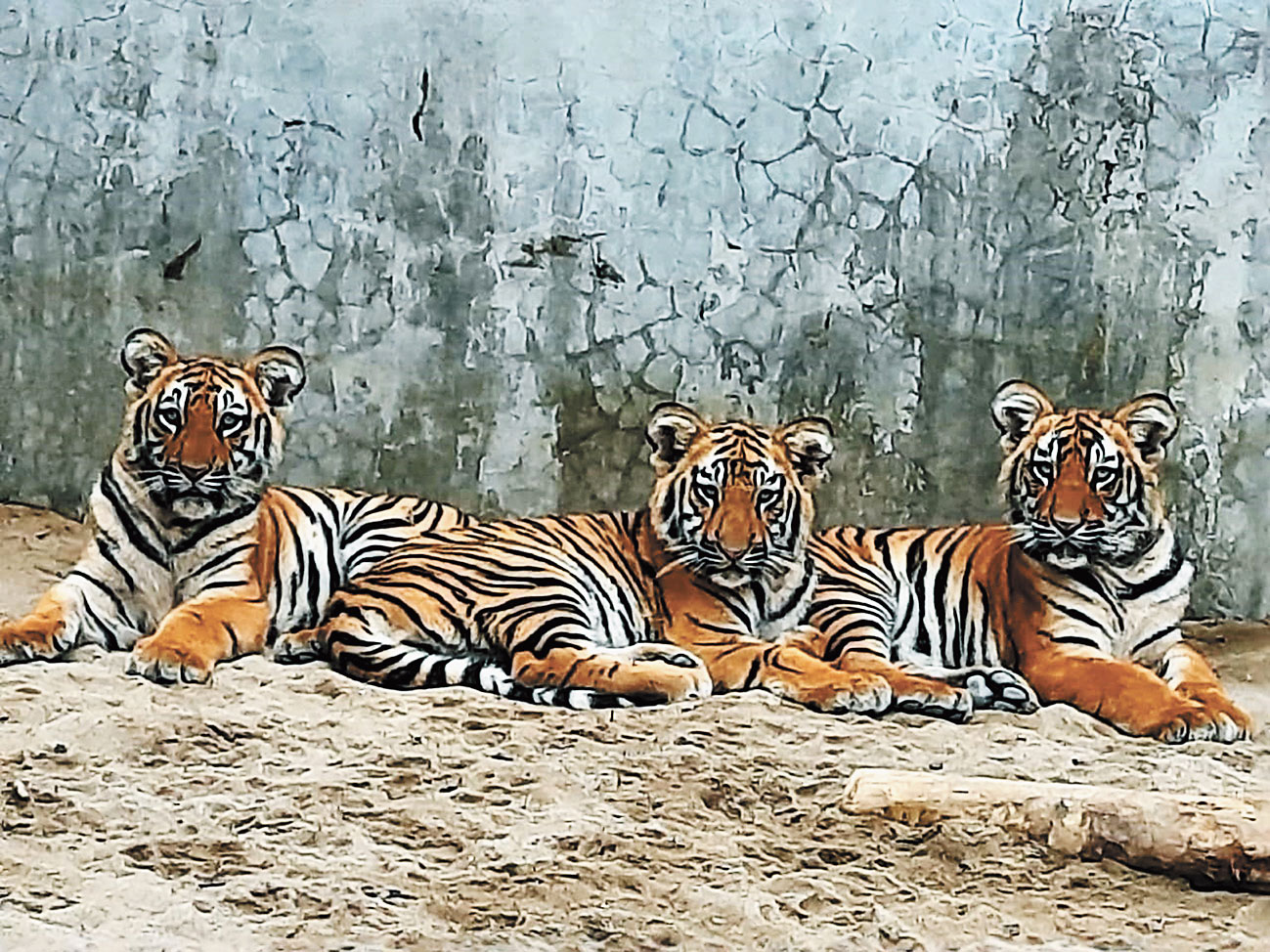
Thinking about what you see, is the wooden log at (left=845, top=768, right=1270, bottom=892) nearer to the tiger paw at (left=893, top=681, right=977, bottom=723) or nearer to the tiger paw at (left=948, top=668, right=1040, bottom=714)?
the tiger paw at (left=893, top=681, right=977, bottom=723)

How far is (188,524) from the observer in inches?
154

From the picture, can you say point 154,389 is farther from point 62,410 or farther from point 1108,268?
point 1108,268

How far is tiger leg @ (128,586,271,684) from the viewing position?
341 cm

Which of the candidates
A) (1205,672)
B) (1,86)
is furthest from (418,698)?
(1,86)

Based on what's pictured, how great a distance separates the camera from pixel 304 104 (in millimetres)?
4680

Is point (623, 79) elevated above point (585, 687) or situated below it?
above

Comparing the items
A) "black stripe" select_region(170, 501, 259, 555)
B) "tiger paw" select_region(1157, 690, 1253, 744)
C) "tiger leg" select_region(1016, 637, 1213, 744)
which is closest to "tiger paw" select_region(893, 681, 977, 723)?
"tiger leg" select_region(1016, 637, 1213, 744)

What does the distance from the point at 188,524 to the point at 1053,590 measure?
7.06 ft

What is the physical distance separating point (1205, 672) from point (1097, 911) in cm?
170

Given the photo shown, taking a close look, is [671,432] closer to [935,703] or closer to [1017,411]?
[1017,411]

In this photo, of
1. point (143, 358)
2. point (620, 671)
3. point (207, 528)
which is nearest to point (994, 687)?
point (620, 671)

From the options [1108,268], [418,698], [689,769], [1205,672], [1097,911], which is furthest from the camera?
[1108,268]

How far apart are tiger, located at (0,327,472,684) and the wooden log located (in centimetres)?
179

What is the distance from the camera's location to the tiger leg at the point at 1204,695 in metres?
3.39
